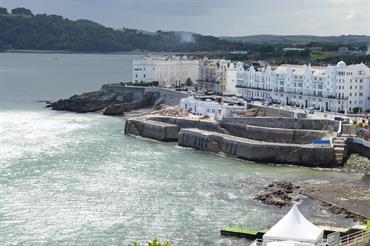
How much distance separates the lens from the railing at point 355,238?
22.8 meters

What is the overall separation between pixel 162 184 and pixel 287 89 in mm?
29089

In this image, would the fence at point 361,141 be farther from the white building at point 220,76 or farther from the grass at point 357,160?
the white building at point 220,76

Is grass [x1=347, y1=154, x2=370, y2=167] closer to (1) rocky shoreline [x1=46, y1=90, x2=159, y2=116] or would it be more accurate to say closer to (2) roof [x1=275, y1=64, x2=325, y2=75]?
(2) roof [x1=275, y1=64, x2=325, y2=75]

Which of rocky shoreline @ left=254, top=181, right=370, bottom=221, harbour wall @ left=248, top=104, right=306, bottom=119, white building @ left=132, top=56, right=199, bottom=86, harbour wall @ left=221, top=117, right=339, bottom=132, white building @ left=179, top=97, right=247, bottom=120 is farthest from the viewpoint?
white building @ left=132, top=56, right=199, bottom=86

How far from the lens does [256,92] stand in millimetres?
68125

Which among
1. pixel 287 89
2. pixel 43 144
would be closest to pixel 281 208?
pixel 43 144

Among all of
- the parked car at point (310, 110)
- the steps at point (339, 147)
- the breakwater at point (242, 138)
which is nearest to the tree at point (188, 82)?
the breakwater at point (242, 138)

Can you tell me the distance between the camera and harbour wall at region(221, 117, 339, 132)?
4994cm

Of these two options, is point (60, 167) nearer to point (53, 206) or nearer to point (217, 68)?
point (53, 206)

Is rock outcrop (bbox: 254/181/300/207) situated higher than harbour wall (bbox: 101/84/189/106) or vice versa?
harbour wall (bbox: 101/84/189/106)

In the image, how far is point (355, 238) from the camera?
24031mm

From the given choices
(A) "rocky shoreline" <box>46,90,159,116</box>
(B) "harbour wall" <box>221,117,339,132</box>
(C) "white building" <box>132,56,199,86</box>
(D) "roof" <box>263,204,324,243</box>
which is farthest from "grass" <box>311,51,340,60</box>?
(D) "roof" <box>263,204,324,243</box>

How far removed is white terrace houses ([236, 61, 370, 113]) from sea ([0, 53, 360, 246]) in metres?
15.1

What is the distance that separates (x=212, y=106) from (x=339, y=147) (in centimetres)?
1607
